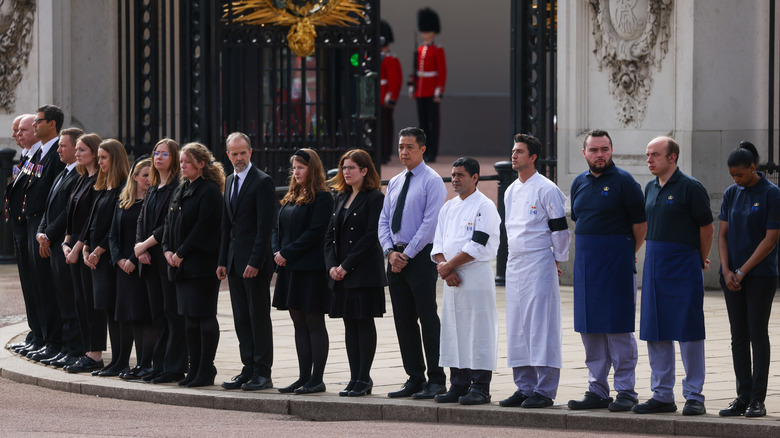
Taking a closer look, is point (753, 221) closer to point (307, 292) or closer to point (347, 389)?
point (347, 389)

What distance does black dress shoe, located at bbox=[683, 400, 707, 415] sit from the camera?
892 cm

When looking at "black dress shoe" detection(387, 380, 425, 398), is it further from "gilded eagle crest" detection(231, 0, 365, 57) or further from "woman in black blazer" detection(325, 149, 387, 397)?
"gilded eagle crest" detection(231, 0, 365, 57)

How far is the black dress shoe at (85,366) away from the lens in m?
11.3

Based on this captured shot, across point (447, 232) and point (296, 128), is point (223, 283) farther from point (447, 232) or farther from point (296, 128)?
point (447, 232)

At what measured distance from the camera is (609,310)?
927 centimetres

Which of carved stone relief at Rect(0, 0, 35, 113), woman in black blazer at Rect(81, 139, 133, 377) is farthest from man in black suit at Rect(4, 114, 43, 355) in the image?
carved stone relief at Rect(0, 0, 35, 113)

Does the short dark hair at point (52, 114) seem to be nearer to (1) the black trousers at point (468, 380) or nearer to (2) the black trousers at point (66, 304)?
(2) the black trousers at point (66, 304)

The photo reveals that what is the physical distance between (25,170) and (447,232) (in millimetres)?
4100

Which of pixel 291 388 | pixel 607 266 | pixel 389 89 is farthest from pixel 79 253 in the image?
pixel 389 89

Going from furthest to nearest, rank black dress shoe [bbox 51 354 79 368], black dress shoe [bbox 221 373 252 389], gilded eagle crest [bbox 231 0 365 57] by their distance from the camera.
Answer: gilded eagle crest [bbox 231 0 365 57] < black dress shoe [bbox 51 354 79 368] < black dress shoe [bbox 221 373 252 389]

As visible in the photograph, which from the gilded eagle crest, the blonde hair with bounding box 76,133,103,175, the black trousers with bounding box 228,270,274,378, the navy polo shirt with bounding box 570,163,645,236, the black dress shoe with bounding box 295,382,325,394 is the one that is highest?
the gilded eagle crest

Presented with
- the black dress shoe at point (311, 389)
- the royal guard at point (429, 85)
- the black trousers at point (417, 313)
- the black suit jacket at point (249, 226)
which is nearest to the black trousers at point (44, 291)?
the black suit jacket at point (249, 226)

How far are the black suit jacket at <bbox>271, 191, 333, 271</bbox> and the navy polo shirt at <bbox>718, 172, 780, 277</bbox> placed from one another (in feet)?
8.34

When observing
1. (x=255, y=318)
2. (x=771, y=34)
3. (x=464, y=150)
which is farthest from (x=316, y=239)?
(x=464, y=150)
